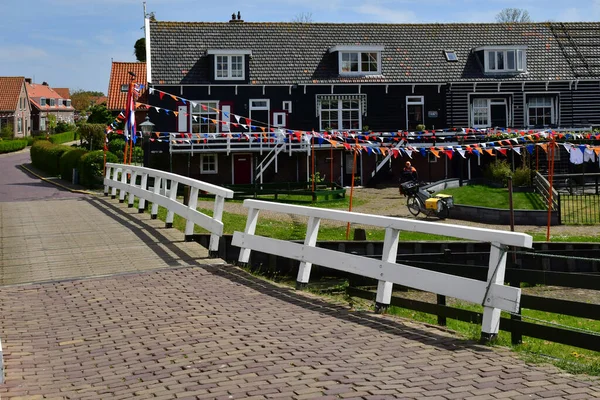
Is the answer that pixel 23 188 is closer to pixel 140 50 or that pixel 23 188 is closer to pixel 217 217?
pixel 217 217

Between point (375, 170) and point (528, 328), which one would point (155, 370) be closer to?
point (528, 328)

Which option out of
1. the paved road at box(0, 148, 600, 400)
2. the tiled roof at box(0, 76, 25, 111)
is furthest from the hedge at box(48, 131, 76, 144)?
the paved road at box(0, 148, 600, 400)

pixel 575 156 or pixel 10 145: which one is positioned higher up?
pixel 10 145

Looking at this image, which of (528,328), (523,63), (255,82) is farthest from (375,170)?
(528,328)

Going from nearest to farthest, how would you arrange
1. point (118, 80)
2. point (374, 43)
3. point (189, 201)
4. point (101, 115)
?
point (189, 201) → point (374, 43) → point (101, 115) → point (118, 80)

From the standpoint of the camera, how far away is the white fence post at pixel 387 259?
902 centimetres

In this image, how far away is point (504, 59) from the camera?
42.2m

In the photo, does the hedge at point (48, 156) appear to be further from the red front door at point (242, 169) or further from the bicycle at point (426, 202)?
the bicycle at point (426, 202)

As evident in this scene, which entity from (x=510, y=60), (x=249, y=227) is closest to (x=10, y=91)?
(x=510, y=60)

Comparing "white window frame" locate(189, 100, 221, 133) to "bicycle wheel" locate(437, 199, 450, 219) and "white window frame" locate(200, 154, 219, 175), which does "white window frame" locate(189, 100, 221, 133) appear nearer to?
"white window frame" locate(200, 154, 219, 175)

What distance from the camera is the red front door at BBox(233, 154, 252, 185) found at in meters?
39.2

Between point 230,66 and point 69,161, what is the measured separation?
906 centimetres

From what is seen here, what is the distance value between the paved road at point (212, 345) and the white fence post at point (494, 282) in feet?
0.84

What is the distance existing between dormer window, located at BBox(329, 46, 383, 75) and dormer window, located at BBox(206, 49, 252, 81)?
15.7 feet
